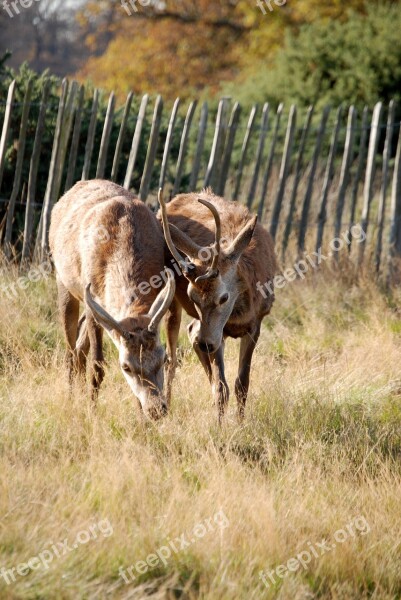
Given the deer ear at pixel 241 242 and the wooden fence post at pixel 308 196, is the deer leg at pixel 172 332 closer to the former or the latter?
the deer ear at pixel 241 242

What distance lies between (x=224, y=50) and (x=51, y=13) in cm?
1882

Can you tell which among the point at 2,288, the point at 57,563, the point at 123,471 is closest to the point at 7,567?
the point at 57,563

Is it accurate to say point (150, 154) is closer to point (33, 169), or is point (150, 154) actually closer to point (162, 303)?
point (33, 169)

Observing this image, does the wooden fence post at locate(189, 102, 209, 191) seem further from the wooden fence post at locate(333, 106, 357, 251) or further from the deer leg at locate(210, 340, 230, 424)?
the deer leg at locate(210, 340, 230, 424)

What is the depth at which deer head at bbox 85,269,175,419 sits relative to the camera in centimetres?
562

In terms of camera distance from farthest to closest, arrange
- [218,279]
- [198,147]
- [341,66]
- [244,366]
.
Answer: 1. [341,66]
2. [198,147]
3. [244,366]
4. [218,279]

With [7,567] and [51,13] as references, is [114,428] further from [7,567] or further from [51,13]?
[51,13]

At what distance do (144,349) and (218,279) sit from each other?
38.0 inches

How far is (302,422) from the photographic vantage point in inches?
245

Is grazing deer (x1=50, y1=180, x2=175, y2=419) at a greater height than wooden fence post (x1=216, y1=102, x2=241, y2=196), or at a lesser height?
lesser

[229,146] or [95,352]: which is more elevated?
[229,146]

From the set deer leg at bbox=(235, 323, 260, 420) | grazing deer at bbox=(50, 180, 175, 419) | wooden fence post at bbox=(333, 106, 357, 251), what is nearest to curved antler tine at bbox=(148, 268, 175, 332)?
grazing deer at bbox=(50, 180, 175, 419)

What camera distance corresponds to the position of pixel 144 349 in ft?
18.6

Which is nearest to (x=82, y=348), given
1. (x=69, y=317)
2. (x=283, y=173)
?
(x=69, y=317)
